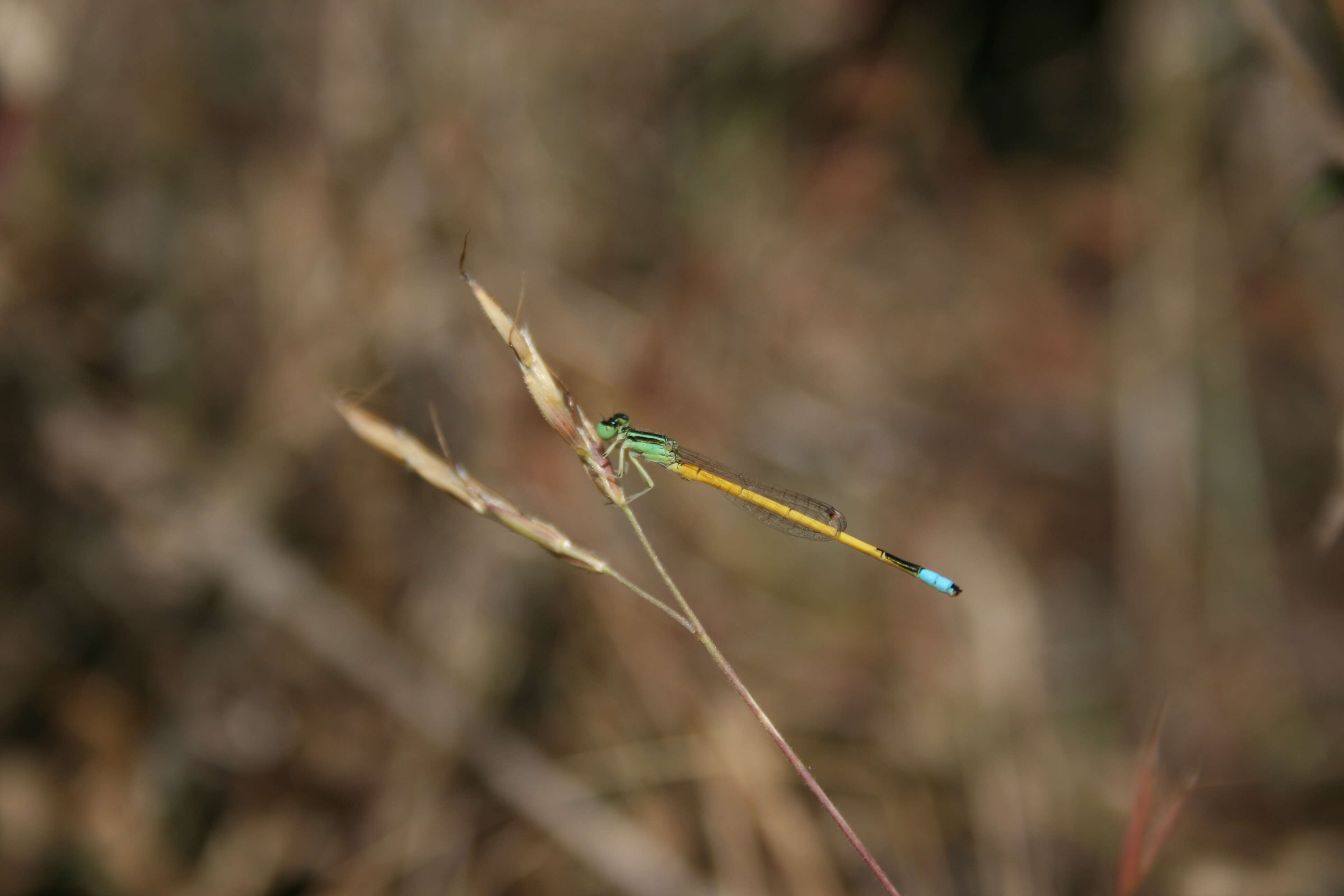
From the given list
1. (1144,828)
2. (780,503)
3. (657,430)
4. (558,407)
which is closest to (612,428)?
(780,503)

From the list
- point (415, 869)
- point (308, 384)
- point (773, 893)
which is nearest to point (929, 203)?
point (308, 384)

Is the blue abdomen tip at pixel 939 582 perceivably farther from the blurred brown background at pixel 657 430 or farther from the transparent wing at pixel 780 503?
the blurred brown background at pixel 657 430

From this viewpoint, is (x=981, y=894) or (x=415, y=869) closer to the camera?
(x=415, y=869)

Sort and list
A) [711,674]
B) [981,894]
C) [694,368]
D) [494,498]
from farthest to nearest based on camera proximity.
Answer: [694,368] → [711,674] → [981,894] → [494,498]

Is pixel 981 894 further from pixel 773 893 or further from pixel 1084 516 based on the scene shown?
pixel 1084 516

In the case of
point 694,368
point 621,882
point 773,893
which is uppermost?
point 694,368

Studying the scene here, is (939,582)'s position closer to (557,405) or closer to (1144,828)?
(1144,828)
